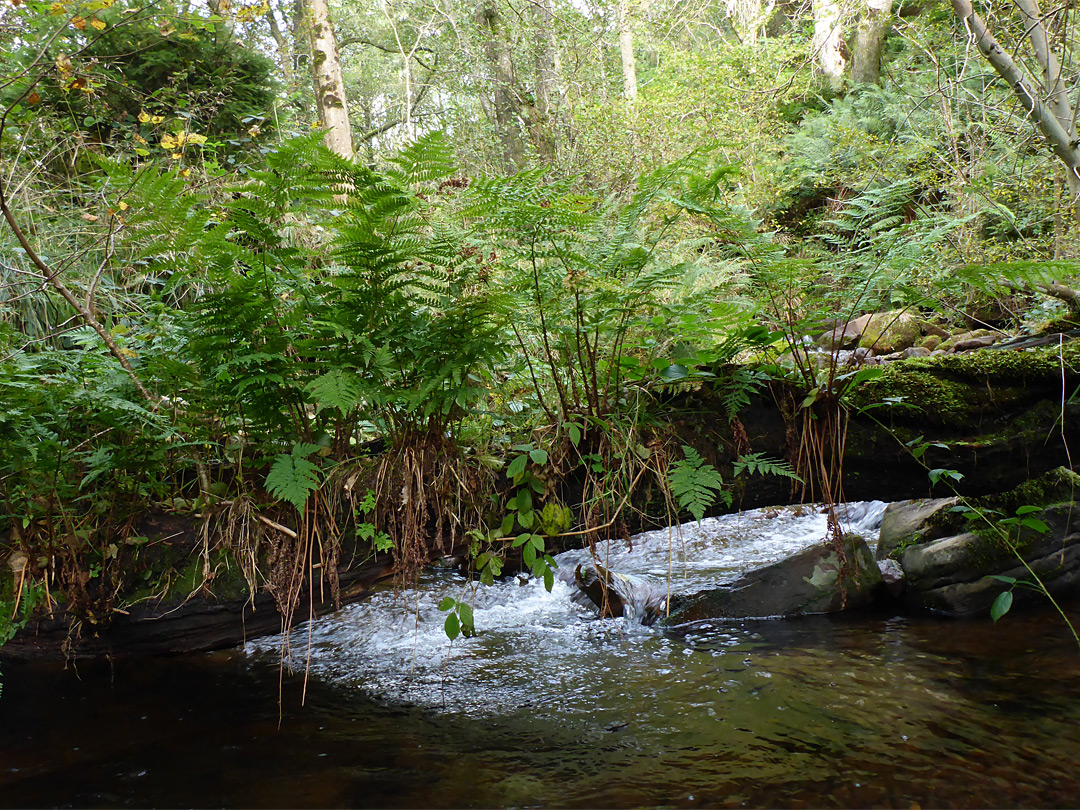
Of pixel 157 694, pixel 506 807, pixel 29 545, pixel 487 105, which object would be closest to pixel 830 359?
pixel 506 807

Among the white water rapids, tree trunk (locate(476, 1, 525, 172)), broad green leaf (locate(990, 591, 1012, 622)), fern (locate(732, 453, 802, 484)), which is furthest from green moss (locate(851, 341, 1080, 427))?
tree trunk (locate(476, 1, 525, 172))

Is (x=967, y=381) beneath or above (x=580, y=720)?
above

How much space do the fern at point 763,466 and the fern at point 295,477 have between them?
1.79 metres

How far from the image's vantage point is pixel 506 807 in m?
2.80

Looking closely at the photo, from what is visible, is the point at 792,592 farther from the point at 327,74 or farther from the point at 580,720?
the point at 327,74

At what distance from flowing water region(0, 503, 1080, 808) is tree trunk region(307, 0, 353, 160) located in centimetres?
661

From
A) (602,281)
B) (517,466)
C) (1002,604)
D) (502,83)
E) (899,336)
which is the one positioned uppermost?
(502,83)

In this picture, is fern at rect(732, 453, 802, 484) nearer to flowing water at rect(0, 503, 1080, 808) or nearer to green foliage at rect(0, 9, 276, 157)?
flowing water at rect(0, 503, 1080, 808)

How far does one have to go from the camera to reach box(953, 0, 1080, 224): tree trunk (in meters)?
4.06

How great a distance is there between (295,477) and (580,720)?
2.13 metres

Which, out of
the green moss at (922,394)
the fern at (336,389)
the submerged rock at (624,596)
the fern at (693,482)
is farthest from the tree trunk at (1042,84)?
the fern at (336,389)

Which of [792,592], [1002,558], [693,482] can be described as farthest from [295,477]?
[1002,558]

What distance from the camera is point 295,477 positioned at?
8.24 ft

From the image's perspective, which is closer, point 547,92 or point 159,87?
point 159,87
